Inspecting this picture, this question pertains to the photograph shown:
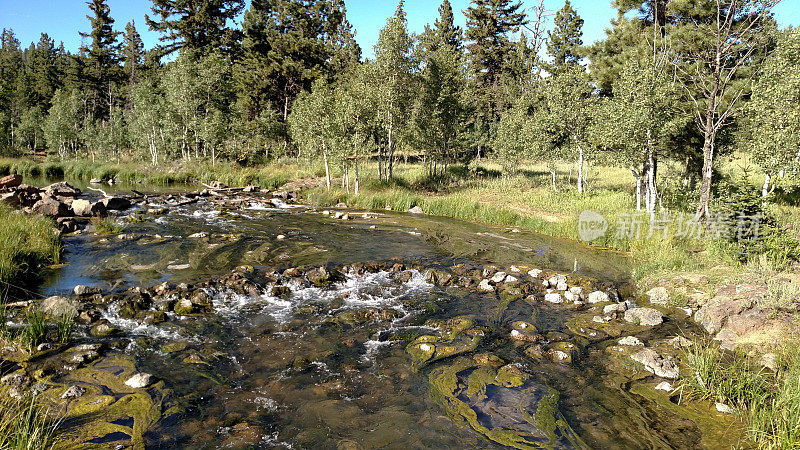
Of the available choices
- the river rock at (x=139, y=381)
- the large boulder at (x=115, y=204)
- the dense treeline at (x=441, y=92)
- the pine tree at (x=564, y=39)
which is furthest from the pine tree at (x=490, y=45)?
the river rock at (x=139, y=381)

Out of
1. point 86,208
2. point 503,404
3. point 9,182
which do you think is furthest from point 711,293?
point 9,182

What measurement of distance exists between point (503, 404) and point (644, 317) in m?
6.24

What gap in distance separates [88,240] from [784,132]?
104 feet

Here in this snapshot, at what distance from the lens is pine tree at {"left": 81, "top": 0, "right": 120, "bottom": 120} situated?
66750 mm

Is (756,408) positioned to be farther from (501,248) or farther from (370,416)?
(501,248)

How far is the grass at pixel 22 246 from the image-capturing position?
1242 centimetres

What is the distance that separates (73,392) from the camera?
7379 mm

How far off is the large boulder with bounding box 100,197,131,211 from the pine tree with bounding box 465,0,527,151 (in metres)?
45.8

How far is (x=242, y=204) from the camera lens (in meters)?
→ 30.7

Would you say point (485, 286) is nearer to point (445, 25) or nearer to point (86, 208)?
point (86, 208)

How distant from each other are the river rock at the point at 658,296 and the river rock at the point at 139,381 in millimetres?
14065

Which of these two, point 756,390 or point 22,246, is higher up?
point 22,246

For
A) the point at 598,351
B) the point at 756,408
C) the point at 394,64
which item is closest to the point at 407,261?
the point at 598,351

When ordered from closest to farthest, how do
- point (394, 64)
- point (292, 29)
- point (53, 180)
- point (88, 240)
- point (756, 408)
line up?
point (756, 408) < point (88, 240) < point (394, 64) < point (53, 180) < point (292, 29)
